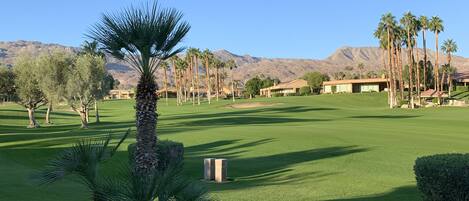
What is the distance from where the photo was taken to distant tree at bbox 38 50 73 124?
5334 cm

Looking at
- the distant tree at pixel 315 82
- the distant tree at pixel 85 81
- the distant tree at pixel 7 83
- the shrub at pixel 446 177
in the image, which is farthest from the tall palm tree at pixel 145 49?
the distant tree at pixel 315 82

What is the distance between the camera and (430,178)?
9.56m

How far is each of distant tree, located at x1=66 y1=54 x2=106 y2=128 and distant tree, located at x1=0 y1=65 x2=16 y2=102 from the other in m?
7.20

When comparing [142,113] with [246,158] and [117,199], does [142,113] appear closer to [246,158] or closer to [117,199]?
[117,199]

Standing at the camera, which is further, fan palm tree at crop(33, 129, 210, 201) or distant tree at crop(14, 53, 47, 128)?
distant tree at crop(14, 53, 47, 128)

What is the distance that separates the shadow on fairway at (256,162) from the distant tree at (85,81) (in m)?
27.3

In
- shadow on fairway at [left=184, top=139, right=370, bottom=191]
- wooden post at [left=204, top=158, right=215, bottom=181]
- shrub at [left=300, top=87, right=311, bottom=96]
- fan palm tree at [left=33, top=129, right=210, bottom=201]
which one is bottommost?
shadow on fairway at [left=184, top=139, right=370, bottom=191]

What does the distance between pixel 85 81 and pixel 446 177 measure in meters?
49.0

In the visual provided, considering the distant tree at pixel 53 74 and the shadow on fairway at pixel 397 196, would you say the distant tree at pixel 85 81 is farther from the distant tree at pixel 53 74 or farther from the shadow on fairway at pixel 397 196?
the shadow on fairway at pixel 397 196

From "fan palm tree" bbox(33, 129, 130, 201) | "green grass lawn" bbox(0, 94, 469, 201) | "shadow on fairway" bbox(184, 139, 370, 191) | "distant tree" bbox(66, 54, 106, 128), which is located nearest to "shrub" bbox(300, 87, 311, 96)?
"distant tree" bbox(66, 54, 106, 128)

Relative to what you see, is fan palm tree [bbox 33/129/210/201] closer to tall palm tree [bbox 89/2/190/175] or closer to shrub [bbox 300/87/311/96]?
tall palm tree [bbox 89/2/190/175]

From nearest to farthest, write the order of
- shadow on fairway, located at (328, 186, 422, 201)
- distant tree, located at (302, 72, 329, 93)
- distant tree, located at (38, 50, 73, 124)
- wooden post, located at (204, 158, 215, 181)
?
shadow on fairway, located at (328, 186, 422, 201), wooden post, located at (204, 158, 215, 181), distant tree, located at (38, 50, 73, 124), distant tree, located at (302, 72, 329, 93)

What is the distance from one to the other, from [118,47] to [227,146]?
62.7 ft

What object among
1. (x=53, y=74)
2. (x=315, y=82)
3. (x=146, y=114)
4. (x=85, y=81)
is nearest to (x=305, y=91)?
(x=315, y=82)
